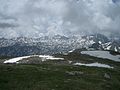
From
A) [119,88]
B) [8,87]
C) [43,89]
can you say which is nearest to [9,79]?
[8,87]

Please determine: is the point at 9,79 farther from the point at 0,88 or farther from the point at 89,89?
the point at 89,89

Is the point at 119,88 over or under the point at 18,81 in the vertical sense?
under

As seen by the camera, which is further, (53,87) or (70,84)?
(70,84)

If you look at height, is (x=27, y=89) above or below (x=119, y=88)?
above

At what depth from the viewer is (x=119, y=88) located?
5956 cm

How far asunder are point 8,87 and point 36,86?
5.68 m

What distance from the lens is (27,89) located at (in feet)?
158

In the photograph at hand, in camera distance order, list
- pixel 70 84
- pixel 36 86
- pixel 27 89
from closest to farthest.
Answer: pixel 27 89 → pixel 36 86 → pixel 70 84

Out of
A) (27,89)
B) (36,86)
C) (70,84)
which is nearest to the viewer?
(27,89)

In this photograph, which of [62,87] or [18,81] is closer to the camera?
[62,87]

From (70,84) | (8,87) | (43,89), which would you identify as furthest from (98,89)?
(8,87)

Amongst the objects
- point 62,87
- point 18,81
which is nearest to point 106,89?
point 62,87

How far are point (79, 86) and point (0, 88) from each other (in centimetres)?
1710

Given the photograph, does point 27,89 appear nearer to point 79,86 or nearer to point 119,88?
point 79,86
